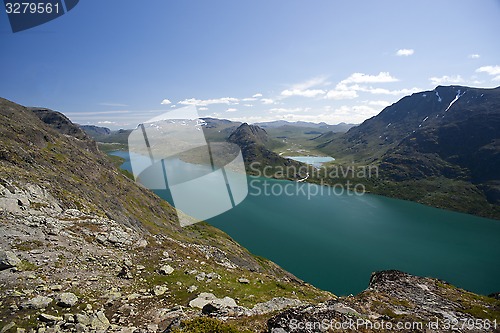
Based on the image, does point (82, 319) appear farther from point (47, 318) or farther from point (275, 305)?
point (275, 305)

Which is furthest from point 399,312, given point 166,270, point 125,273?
point 125,273

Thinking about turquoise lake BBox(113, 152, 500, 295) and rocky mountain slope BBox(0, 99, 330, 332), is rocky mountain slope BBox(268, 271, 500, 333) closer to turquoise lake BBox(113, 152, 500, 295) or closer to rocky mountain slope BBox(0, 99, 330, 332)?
rocky mountain slope BBox(0, 99, 330, 332)

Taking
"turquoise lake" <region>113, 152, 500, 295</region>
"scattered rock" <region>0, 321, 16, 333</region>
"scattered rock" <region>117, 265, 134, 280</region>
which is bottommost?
"turquoise lake" <region>113, 152, 500, 295</region>

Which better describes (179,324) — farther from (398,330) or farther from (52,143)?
(52,143)

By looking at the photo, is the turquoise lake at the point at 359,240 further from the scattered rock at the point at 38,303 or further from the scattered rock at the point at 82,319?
the scattered rock at the point at 38,303

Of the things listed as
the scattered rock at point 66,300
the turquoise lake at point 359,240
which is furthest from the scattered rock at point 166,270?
the turquoise lake at point 359,240

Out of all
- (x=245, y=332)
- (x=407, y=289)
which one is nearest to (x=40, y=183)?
(x=245, y=332)

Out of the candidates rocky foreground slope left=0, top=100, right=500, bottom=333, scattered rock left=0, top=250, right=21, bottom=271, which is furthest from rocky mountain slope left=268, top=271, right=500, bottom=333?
scattered rock left=0, top=250, right=21, bottom=271
